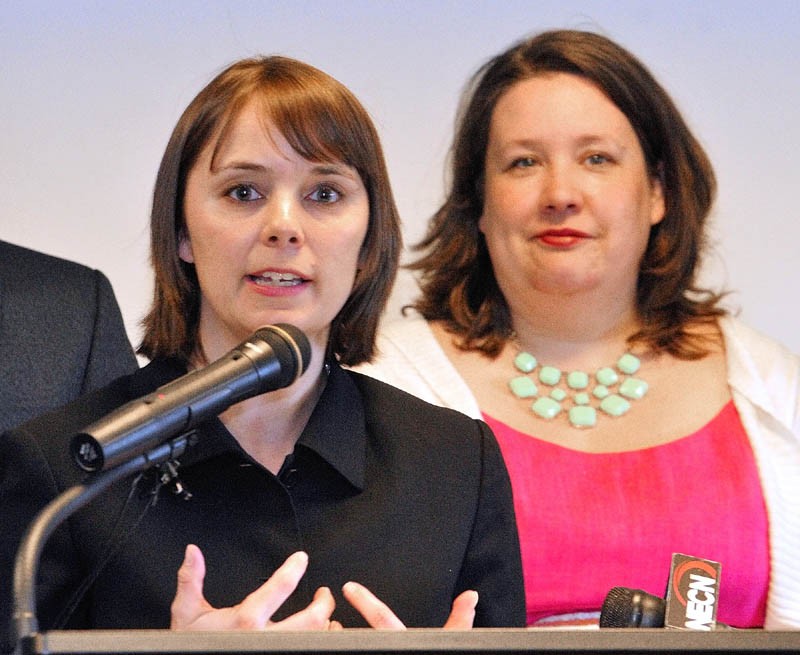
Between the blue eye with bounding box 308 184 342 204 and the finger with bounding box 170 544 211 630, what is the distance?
454 millimetres

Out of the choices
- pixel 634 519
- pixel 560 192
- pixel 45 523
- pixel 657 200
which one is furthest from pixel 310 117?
pixel 657 200

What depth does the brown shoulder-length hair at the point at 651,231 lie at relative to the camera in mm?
2336

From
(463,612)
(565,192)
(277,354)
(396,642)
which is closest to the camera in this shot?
(396,642)

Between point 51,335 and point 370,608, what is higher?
point 51,335

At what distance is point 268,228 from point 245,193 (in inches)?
2.8

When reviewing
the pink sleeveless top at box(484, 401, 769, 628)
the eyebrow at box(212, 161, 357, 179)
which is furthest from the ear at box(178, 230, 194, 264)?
the pink sleeveless top at box(484, 401, 769, 628)

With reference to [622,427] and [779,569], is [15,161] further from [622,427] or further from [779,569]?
[779,569]

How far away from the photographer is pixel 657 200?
2396 mm

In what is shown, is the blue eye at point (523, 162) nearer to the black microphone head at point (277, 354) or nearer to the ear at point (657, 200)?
the ear at point (657, 200)

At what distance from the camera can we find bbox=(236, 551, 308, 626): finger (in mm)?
1191

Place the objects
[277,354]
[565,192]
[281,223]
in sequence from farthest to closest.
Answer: [565,192] < [281,223] < [277,354]

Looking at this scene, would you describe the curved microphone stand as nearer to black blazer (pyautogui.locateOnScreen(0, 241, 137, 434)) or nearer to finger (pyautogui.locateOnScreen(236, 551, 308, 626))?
finger (pyautogui.locateOnScreen(236, 551, 308, 626))

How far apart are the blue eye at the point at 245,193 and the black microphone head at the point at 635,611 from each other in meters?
0.60

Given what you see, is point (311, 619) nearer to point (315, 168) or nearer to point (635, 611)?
point (635, 611)
